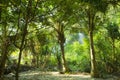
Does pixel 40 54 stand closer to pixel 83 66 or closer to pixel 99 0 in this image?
pixel 83 66

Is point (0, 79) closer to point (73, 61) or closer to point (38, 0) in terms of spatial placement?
point (38, 0)

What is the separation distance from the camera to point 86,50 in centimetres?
2683

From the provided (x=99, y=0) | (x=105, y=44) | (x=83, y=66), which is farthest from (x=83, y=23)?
(x=99, y=0)

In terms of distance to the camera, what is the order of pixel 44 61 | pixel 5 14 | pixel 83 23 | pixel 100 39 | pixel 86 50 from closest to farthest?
pixel 5 14 → pixel 83 23 → pixel 100 39 → pixel 86 50 → pixel 44 61

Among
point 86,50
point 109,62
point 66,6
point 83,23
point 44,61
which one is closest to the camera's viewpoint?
point 66,6

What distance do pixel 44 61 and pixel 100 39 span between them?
805 cm

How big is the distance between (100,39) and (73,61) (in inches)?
269

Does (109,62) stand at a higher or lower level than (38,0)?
lower

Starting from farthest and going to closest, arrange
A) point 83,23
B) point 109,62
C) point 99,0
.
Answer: point 109,62, point 83,23, point 99,0

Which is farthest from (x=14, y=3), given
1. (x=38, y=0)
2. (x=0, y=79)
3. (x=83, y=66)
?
(x=83, y=66)

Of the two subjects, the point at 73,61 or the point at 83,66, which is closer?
the point at 83,66

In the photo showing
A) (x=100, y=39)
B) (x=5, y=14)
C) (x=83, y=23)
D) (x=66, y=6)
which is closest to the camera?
(x=5, y=14)

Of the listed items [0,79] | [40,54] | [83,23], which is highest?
[83,23]

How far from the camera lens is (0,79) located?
40.7ft
